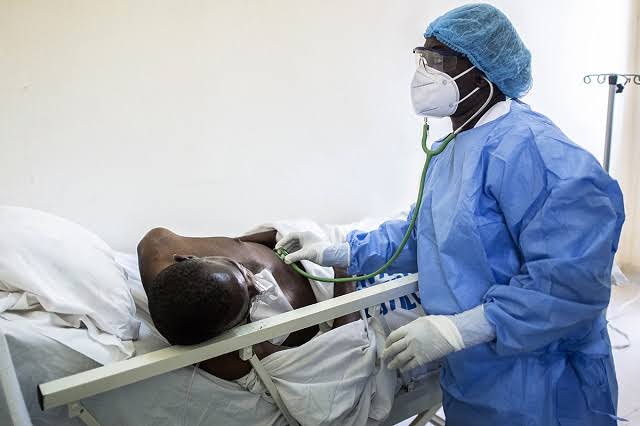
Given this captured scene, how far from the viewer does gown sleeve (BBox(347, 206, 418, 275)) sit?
1457 millimetres

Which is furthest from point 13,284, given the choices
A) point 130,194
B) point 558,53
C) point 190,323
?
point 558,53

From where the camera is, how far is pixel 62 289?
126 centimetres

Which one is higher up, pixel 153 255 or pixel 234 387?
pixel 153 255

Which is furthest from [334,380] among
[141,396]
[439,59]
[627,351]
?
[627,351]

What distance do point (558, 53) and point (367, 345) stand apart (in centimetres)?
255

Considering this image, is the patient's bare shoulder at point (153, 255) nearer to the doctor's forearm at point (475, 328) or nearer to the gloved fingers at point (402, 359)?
the gloved fingers at point (402, 359)

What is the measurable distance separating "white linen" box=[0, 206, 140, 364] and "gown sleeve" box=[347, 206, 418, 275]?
0.63 m

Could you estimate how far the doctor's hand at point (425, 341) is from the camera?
1.09 metres

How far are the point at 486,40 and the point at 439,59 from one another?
12 centimetres

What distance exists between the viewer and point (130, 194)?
186cm

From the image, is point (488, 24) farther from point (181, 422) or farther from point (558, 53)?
point (558, 53)

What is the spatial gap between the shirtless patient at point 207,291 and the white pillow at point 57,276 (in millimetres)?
105

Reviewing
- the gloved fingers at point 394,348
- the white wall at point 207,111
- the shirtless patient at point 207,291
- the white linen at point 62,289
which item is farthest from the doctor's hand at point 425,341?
the white wall at point 207,111

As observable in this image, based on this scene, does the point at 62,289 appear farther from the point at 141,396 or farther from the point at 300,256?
the point at 300,256
